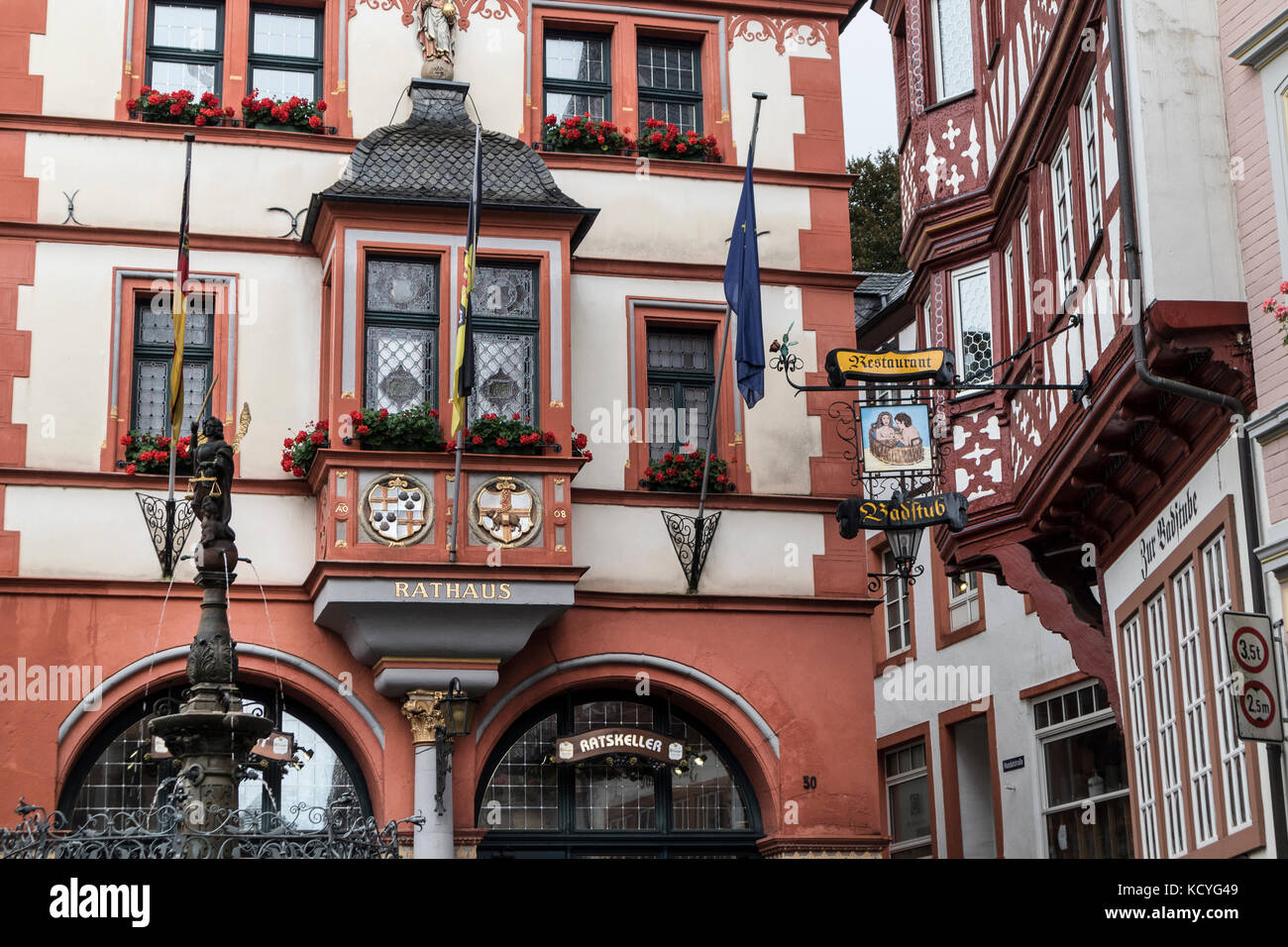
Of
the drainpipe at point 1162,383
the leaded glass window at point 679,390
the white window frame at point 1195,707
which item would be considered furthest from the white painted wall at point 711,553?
the drainpipe at point 1162,383

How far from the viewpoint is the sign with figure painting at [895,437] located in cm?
1645

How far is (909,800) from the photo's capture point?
28.9 m

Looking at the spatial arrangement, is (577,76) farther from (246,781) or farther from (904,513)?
(246,781)

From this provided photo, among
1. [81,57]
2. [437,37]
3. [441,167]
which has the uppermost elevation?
[437,37]

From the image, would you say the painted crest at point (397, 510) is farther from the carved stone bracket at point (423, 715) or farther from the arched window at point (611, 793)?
the arched window at point (611, 793)

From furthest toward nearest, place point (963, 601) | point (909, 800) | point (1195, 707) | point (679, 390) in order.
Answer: point (909, 800) < point (963, 601) < point (679, 390) < point (1195, 707)

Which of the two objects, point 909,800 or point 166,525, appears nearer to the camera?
point 166,525

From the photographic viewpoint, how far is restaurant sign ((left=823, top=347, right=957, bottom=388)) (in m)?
15.6

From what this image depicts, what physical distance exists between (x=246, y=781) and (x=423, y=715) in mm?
1815

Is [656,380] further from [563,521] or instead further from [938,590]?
[938,590]

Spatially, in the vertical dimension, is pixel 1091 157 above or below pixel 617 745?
above

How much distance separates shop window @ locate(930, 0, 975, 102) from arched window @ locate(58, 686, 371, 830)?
9172 mm

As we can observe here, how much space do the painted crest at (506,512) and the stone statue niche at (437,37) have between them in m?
4.80

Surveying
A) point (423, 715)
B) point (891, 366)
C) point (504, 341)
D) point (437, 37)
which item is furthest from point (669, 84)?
point (423, 715)
